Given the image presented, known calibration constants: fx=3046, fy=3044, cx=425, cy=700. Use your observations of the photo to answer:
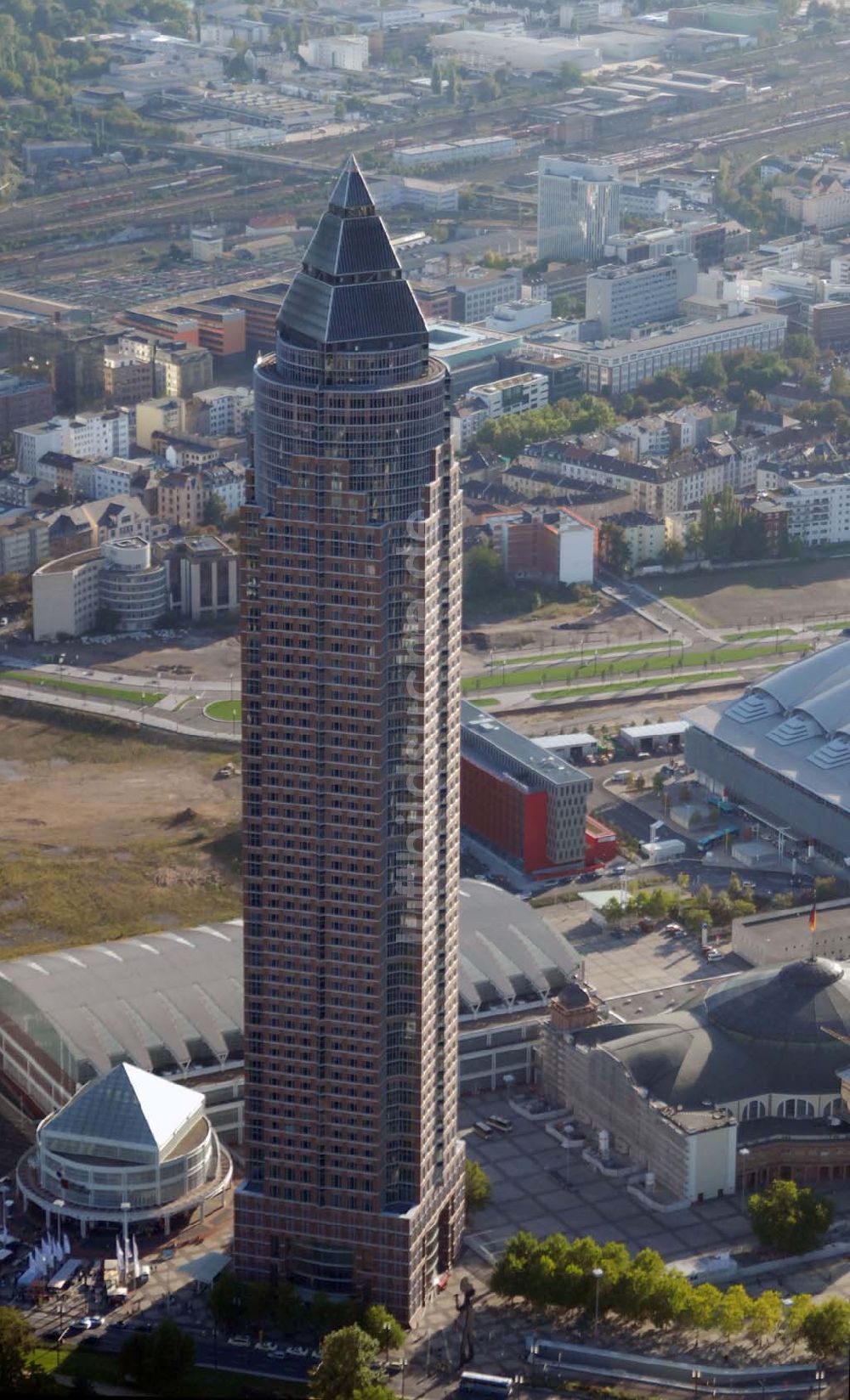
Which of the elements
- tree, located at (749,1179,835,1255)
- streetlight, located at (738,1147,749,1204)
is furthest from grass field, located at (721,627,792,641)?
tree, located at (749,1179,835,1255)

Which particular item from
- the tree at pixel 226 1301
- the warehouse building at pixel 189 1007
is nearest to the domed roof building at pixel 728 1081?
the warehouse building at pixel 189 1007

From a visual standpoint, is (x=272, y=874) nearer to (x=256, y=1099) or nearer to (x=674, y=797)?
(x=256, y=1099)

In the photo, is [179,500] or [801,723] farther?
[179,500]

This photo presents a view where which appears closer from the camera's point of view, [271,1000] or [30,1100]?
[271,1000]

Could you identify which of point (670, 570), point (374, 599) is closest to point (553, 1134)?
Answer: point (374, 599)

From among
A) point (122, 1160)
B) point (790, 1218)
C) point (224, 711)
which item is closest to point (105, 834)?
point (224, 711)

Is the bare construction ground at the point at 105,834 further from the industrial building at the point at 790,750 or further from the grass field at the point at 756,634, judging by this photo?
the grass field at the point at 756,634

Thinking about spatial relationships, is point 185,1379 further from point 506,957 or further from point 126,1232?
point 506,957
